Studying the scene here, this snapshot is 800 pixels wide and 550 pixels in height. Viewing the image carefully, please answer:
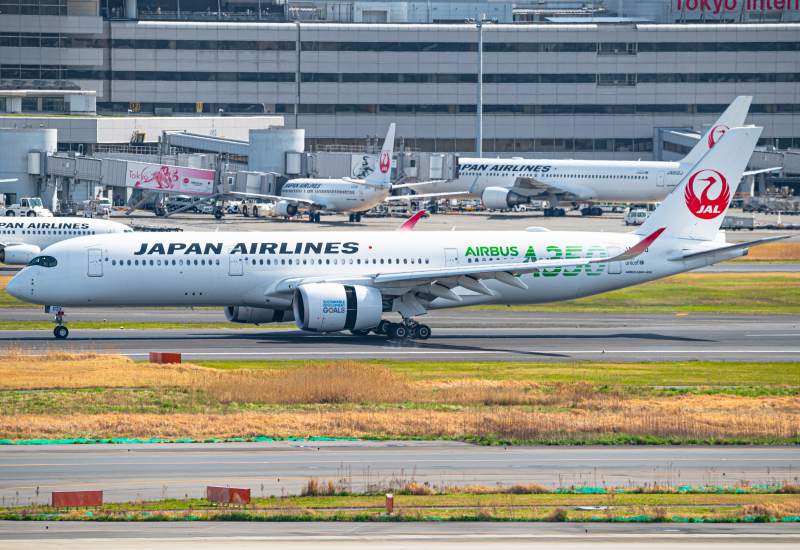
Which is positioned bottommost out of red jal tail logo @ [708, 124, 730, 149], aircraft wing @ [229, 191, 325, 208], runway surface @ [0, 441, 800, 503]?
runway surface @ [0, 441, 800, 503]

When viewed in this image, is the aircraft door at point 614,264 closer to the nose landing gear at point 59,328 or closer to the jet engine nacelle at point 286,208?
the nose landing gear at point 59,328

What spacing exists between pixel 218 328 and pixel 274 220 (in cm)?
6250

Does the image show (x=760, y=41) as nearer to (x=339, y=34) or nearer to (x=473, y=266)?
(x=339, y=34)

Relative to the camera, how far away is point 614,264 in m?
48.8

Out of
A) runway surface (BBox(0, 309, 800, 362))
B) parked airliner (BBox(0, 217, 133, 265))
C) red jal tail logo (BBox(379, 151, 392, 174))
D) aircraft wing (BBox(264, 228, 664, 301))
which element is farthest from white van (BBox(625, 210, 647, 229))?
aircraft wing (BBox(264, 228, 664, 301))

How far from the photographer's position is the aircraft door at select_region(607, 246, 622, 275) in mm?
48844

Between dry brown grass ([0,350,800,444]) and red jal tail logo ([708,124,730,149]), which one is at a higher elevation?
red jal tail logo ([708,124,730,149])

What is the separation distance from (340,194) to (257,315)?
205 feet

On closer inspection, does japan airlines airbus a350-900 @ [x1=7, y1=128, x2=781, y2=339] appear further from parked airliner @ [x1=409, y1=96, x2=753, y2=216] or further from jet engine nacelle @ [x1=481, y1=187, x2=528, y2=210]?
parked airliner @ [x1=409, y1=96, x2=753, y2=216]

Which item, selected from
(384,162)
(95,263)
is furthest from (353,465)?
(384,162)

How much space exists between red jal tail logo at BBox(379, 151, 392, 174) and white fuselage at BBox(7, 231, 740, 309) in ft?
189

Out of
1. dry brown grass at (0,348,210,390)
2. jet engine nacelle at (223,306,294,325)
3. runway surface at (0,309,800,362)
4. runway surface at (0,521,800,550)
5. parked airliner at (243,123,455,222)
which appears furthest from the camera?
parked airliner at (243,123,455,222)

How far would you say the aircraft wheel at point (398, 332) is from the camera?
4656 centimetres

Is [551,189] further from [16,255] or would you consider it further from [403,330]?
[403,330]
